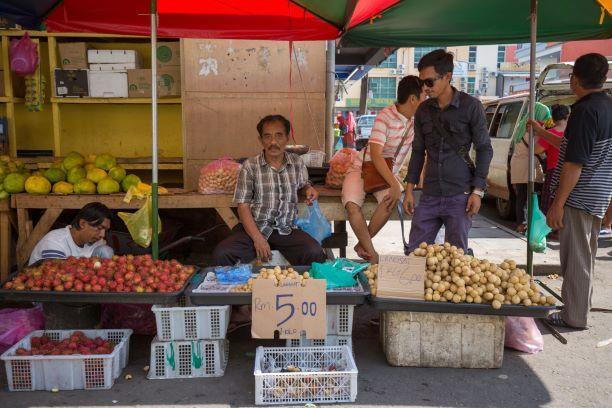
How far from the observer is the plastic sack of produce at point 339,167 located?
5.10 meters

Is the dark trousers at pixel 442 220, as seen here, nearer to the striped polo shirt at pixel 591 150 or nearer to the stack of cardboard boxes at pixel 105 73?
the striped polo shirt at pixel 591 150

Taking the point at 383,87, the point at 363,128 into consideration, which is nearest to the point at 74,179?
the point at 363,128

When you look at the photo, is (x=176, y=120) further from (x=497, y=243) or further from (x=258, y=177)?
(x=497, y=243)

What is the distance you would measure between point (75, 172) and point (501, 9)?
4.05m

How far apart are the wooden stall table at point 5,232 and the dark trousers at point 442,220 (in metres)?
3.67

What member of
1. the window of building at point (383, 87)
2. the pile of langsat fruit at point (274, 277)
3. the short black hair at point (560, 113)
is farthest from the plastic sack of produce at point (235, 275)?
the window of building at point (383, 87)

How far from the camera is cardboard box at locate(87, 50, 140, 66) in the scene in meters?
6.09

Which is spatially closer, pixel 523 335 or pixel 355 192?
pixel 523 335

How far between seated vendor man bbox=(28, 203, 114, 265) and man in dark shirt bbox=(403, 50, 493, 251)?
8.01 ft

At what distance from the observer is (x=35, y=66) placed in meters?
5.86

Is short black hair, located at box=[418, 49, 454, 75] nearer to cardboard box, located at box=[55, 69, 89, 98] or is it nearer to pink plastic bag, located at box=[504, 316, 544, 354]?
pink plastic bag, located at box=[504, 316, 544, 354]

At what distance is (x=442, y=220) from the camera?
4188mm

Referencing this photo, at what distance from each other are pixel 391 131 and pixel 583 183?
4.87 ft

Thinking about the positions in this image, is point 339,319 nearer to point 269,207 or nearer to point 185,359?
point 185,359
